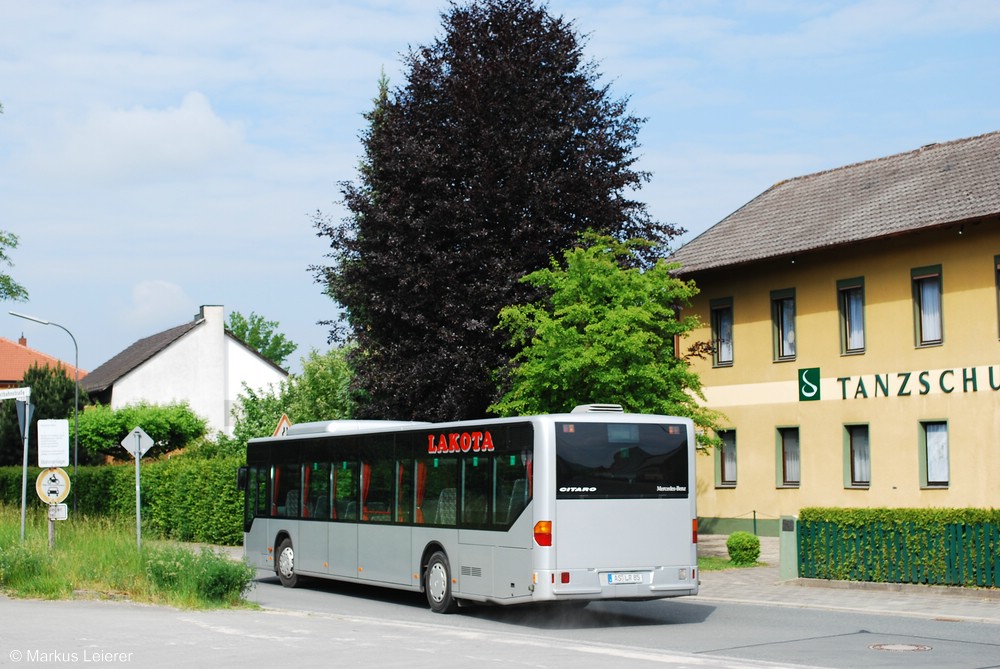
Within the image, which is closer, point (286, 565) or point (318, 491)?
point (318, 491)

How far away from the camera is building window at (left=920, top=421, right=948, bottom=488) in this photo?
29891mm

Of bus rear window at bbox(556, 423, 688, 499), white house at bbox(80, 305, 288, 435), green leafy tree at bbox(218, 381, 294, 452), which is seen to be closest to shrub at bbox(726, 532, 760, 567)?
bus rear window at bbox(556, 423, 688, 499)

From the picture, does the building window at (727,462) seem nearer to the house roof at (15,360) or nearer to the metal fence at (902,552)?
the metal fence at (902,552)

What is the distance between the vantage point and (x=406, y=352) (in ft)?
106

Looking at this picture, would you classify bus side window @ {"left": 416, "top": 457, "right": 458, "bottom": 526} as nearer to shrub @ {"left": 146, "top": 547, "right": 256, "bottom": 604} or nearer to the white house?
shrub @ {"left": 146, "top": 547, "right": 256, "bottom": 604}

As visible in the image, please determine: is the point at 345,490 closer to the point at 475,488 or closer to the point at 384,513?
the point at 384,513

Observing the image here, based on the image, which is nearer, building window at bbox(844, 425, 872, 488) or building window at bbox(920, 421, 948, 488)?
building window at bbox(920, 421, 948, 488)

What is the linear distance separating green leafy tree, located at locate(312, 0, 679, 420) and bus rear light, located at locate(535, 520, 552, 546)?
1401 cm

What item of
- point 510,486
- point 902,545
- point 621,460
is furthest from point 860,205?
point 510,486

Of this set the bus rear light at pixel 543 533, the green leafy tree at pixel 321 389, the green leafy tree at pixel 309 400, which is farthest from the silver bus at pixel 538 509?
the green leafy tree at pixel 321 389

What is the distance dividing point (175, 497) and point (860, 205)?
20.8 metres

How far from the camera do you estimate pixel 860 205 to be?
33.4 metres

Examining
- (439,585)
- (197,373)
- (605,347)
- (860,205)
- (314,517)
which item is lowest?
(439,585)

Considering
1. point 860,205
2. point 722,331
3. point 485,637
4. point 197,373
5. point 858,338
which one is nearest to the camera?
point 485,637
